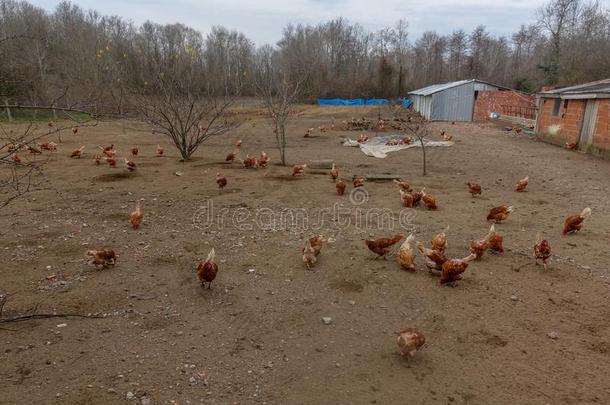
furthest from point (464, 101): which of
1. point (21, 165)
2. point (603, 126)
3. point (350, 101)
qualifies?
point (21, 165)

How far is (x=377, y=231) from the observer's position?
6953 millimetres

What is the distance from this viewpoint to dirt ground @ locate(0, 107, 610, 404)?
339 cm

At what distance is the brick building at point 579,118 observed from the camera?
48.5 ft

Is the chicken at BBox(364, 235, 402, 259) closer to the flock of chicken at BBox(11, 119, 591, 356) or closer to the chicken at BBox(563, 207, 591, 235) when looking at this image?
the flock of chicken at BBox(11, 119, 591, 356)

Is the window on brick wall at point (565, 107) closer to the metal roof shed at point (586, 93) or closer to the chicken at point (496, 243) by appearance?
the metal roof shed at point (586, 93)

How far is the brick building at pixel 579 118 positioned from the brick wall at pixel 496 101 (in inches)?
354

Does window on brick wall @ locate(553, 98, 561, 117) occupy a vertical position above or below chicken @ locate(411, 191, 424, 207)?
above

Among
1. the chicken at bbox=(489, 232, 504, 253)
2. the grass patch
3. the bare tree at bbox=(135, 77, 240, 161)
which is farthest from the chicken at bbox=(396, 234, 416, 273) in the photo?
the bare tree at bbox=(135, 77, 240, 161)

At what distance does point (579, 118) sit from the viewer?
16.5 m

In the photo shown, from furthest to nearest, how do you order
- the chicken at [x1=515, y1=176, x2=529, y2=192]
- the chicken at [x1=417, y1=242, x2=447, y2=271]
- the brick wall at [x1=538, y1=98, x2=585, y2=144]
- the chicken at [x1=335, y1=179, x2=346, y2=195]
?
the brick wall at [x1=538, y1=98, x2=585, y2=144] < the chicken at [x1=515, y1=176, x2=529, y2=192] < the chicken at [x1=335, y1=179, x2=346, y2=195] < the chicken at [x1=417, y1=242, x2=447, y2=271]

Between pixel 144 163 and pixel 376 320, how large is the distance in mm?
10712

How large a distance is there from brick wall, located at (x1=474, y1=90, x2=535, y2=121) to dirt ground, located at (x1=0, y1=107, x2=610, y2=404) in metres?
22.9

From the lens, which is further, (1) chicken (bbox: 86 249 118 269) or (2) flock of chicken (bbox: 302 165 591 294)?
(1) chicken (bbox: 86 249 118 269)

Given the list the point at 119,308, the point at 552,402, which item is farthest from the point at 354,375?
the point at 119,308
